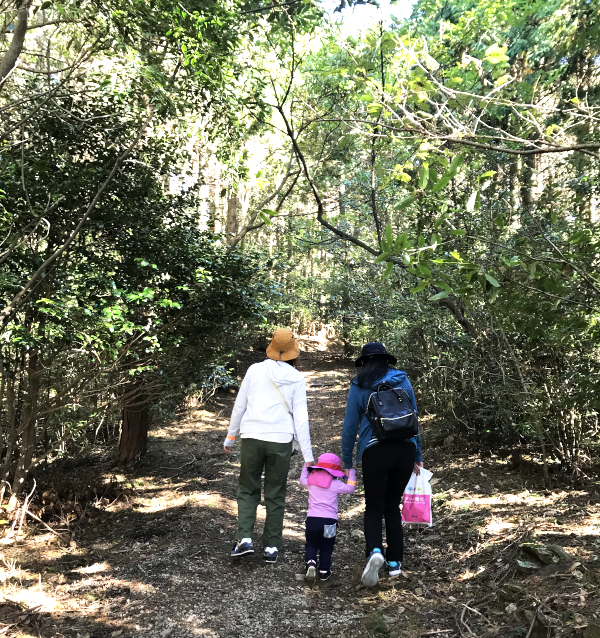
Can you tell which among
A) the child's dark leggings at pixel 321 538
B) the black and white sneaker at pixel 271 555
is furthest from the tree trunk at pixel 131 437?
the child's dark leggings at pixel 321 538

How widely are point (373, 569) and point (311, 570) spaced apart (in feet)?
1.73

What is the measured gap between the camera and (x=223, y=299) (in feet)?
20.0

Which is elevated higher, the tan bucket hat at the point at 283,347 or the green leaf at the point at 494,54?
the green leaf at the point at 494,54

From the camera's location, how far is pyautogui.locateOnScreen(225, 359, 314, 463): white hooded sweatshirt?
413 centimetres

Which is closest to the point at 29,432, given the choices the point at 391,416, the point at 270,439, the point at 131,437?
the point at 131,437

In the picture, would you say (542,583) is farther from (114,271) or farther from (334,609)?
(114,271)

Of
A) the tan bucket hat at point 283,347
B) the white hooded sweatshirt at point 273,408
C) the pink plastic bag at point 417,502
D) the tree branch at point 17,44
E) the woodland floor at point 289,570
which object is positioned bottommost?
the woodland floor at point 289,570

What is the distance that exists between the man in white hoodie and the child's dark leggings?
1.18 ft

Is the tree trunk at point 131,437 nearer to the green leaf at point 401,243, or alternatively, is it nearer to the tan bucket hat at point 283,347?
the tan bucket hat at point 283,347

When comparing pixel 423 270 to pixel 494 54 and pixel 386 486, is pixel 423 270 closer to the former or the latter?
pixel 494 54

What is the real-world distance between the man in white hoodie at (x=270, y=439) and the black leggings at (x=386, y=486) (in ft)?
2.06

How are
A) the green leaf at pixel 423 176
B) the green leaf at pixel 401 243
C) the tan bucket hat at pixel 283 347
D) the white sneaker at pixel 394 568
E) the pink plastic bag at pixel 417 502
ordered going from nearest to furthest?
the green leaf at pixel 401 243 < the green leaf at pixel 423 176 < the white sneaker at pixel 394 568 < the pink plastic bag at pixel 417 502 < the tan bucket hat at pixel 283 347

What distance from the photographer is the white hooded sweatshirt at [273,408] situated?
413 centimetres

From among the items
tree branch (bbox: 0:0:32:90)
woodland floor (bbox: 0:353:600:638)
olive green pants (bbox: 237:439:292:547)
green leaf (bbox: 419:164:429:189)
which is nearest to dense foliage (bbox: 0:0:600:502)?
tree branch (bbox: 0:0:32:90)
